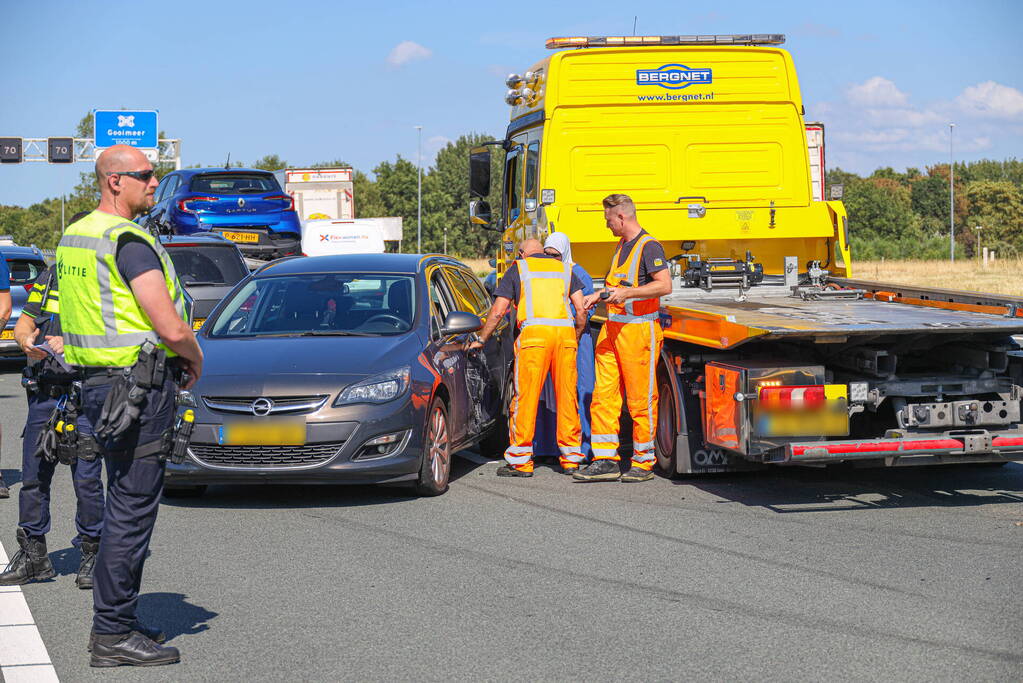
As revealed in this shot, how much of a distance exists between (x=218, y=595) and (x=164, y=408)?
1.48m

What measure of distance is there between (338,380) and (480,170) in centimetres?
533

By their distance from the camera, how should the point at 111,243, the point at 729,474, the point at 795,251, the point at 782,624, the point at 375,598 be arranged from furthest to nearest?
the point at 795,251 → the point at 729,474 → the point at 375,598 → the point at 782,624 → the point at 111,243

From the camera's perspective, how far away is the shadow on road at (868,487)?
830 cm

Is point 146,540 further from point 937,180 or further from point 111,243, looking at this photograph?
point 937,180

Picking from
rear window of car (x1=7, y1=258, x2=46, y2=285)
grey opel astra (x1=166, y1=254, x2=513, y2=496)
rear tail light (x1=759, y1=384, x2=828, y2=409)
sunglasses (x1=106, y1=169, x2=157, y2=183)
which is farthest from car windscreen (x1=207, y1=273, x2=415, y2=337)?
rear window of car (x1=7, y1=258, x2=46, y2=285)

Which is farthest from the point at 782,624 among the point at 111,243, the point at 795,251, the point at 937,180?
the point at 937,180

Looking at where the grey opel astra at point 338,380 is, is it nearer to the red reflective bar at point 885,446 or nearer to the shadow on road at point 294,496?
A: the shadow on road at point 294,496

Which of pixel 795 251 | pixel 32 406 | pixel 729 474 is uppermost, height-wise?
pixel 795 251

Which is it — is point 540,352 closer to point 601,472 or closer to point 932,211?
point 601,472

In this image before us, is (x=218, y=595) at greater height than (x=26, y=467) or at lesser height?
lesser

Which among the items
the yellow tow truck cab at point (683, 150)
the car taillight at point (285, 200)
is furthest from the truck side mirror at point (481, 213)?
the car taillight at point (285, 200)

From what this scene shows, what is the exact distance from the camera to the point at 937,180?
108 meters

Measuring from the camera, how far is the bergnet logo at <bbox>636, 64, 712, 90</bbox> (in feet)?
39.3

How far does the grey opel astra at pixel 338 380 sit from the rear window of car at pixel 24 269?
1033cm
